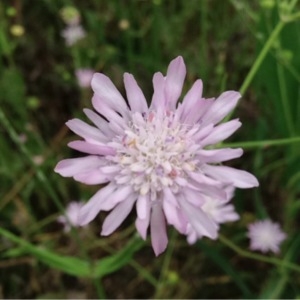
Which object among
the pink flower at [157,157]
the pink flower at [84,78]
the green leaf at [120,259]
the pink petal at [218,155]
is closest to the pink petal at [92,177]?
the pink flower at [157,157]

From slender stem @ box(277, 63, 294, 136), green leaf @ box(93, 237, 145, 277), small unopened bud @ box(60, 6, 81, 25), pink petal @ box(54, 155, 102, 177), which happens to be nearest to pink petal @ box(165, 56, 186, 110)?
pink petal @ box(54, 155, 102, 177)

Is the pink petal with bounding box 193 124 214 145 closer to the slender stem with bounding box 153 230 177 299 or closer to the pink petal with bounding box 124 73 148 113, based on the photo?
the pink petal with bounding box 124 73 148 113

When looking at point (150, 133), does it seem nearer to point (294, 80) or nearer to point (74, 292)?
point (294, 80)

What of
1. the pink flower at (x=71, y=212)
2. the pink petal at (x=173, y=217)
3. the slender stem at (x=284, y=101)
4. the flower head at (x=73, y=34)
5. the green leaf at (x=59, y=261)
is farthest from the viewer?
the flower head at (x=73, y=34)

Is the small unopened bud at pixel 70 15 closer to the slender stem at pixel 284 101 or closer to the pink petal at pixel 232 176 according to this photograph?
the slender stem at pixel 284 101

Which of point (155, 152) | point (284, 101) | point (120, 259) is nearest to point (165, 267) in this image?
point (120, 259)

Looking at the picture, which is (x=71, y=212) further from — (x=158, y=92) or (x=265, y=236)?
(x=158, y=92)
